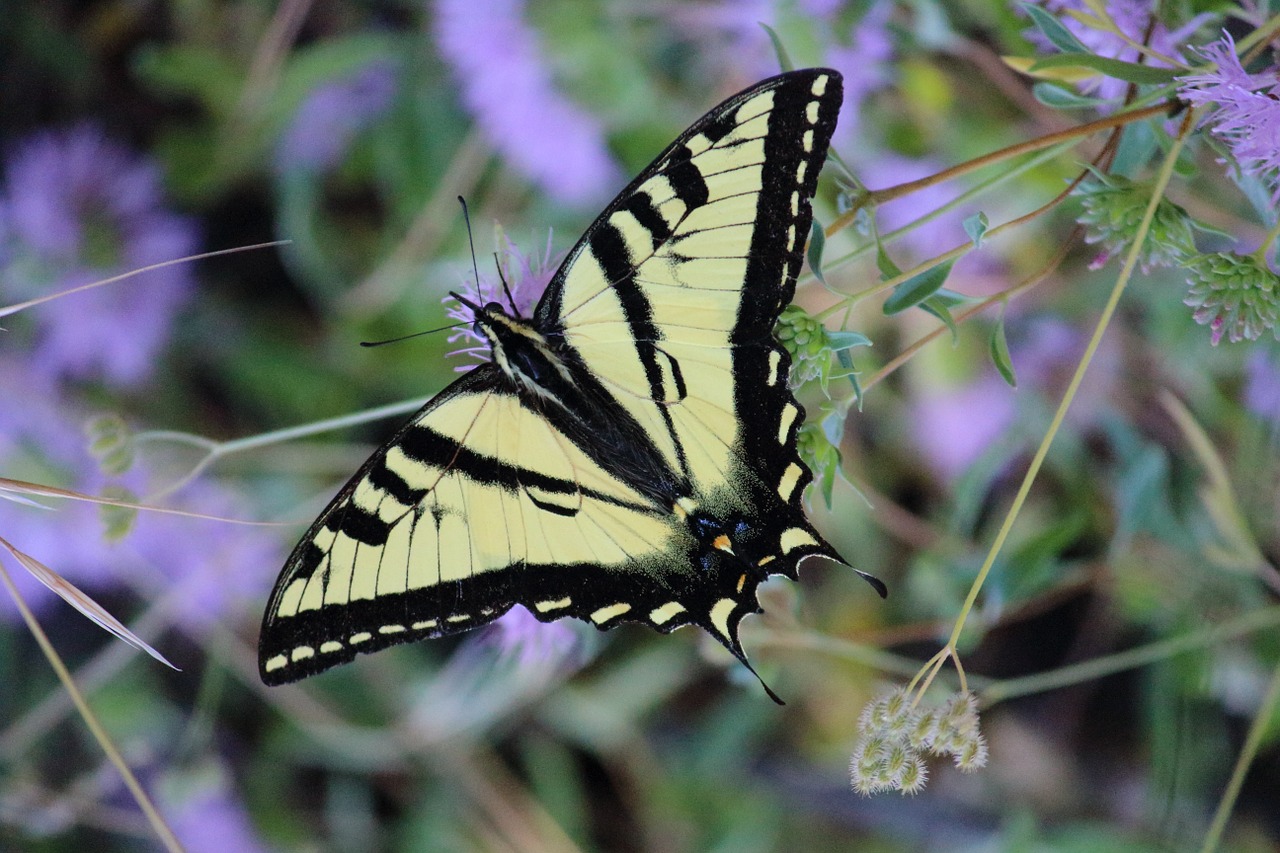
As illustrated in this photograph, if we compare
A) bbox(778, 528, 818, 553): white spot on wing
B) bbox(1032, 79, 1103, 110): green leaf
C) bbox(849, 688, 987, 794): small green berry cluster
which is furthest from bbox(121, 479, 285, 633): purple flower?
bbox(1032, 79, 1103, 110): green leaf

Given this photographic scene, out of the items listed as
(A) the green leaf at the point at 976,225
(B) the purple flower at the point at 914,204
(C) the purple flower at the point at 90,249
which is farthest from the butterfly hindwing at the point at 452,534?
(C) the purple flower at the point at 90,249

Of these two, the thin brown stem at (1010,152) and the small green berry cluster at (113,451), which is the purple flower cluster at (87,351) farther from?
the thin brown stem at (1010,152)

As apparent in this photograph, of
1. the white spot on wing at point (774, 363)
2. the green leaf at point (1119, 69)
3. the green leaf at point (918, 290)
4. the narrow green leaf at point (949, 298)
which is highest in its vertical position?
the green leaf at point (1119, 69)

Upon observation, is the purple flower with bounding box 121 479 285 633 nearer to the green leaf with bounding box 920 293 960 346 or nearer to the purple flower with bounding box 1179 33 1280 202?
the green leaf with bounding box 920 293 960 346

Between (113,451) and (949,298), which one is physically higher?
(113,451)

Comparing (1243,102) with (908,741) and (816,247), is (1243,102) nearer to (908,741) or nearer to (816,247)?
(816,247)

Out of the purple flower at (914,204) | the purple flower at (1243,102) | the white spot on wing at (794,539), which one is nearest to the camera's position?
the purple flower at (1243,102)

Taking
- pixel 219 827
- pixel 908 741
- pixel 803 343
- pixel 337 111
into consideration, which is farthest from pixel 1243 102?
pixel 219 827
